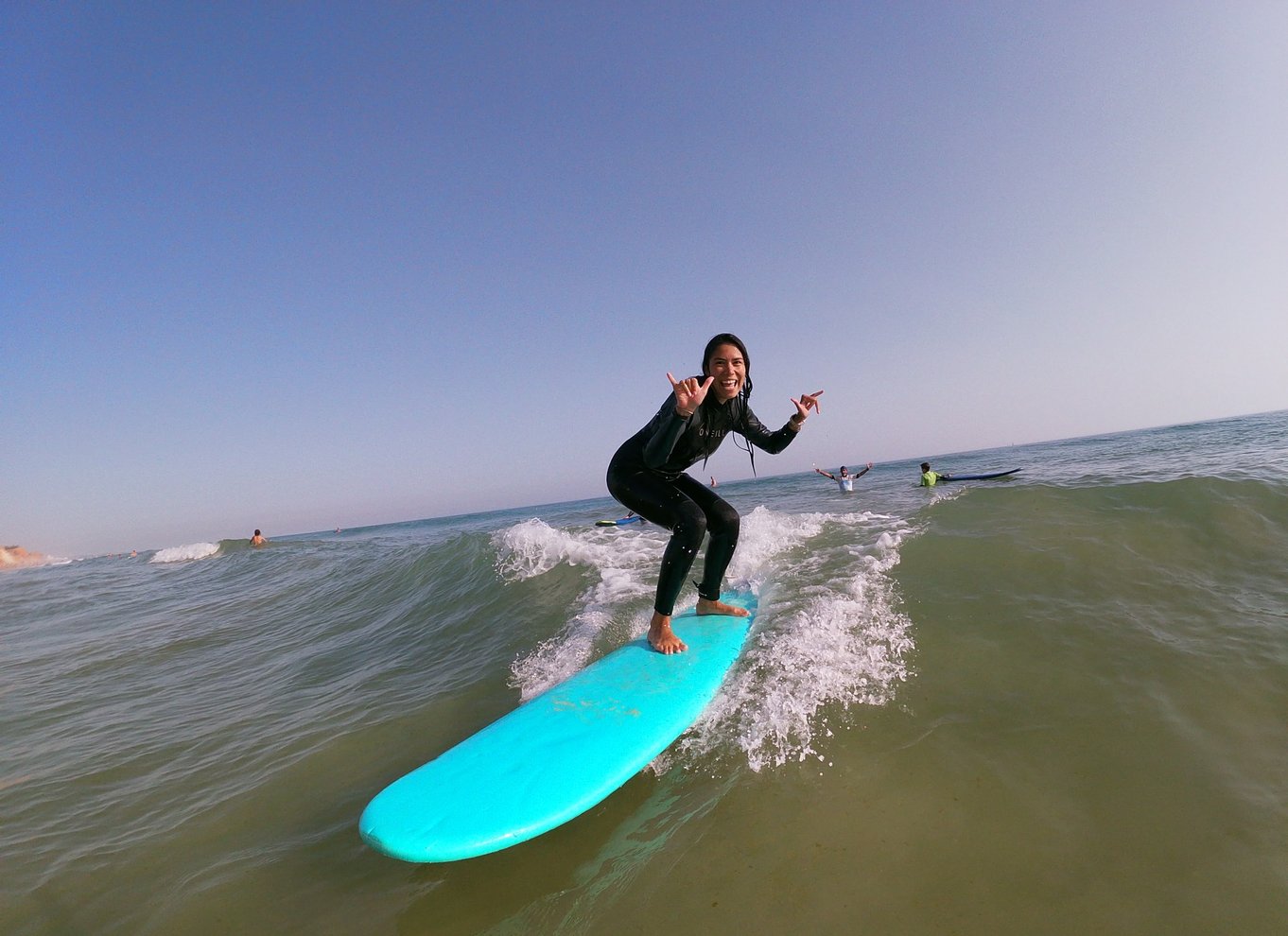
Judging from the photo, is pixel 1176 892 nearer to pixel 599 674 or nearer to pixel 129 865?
pixel 599 674

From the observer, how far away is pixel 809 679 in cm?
347

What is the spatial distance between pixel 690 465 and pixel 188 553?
38603 mm

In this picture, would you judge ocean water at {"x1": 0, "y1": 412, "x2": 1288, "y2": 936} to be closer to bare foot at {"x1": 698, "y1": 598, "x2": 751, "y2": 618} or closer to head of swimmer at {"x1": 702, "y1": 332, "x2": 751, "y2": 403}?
bare foot at {"x1": 698, "y1": 598, "x2": 751, "y2": 618}

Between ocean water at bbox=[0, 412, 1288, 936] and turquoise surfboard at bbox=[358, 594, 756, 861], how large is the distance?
22 centimetres

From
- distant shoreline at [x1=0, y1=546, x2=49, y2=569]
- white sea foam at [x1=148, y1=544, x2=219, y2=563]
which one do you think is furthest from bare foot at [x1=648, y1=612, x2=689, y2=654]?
distant shoreline at [x1=0, y1=546, x2=49, y2=569]

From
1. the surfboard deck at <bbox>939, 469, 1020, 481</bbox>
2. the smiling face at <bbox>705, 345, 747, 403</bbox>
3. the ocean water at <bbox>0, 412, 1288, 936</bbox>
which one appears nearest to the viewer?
the ocean water at <bbox>0, 412, 1288, 936</bbox>

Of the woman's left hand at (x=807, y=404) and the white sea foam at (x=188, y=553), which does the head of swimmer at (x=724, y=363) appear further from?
the white sea foam at (x=188, y=553)

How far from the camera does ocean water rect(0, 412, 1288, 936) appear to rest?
6.48 feet

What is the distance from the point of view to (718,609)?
192 inches

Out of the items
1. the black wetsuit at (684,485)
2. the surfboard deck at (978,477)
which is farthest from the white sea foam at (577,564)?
the surfboard deck at (978,477)

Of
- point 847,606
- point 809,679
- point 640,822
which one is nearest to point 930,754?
point 809,679

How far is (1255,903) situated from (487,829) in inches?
112

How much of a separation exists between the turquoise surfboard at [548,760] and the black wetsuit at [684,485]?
689 millimetres

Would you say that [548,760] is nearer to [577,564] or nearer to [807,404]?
[807,404]
